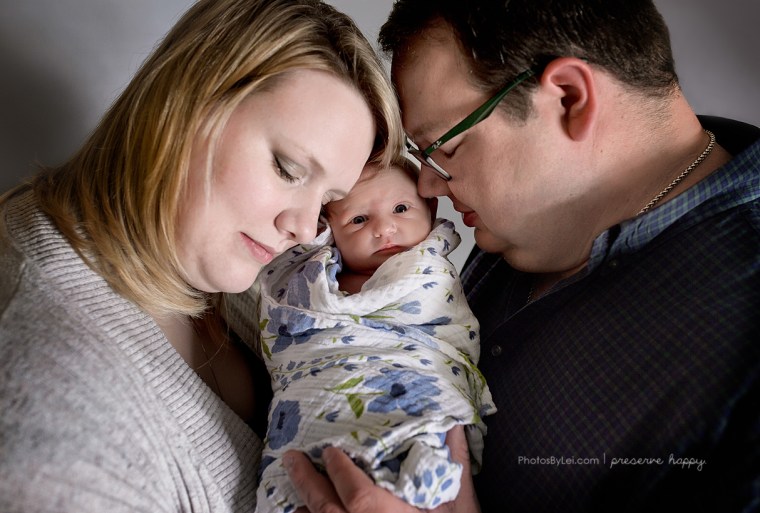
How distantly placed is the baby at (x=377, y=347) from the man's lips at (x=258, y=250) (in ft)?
0.54

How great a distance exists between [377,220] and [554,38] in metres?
0.64

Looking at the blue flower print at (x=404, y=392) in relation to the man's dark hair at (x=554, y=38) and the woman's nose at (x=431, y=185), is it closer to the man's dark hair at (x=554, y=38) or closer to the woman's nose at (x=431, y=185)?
the woman's nose at (x=431, y=185)

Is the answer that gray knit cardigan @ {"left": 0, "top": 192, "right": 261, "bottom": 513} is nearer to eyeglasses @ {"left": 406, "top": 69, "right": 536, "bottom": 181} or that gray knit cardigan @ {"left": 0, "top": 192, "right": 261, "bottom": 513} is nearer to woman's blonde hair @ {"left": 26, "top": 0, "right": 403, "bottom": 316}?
woman's blonde hair @ {"left": 26, "top": 0, "right": 403, "bottom": 316}

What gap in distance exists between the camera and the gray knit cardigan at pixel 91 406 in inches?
36.8

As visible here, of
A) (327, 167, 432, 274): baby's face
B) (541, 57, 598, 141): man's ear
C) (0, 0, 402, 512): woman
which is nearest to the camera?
(0, 0, 402, 512): woman

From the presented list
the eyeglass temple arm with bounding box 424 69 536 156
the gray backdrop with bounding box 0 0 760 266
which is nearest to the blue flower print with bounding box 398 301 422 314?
the eyeglass temple arm with bounding box 424 69 536 156

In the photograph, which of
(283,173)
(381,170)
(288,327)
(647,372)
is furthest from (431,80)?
(647,372)

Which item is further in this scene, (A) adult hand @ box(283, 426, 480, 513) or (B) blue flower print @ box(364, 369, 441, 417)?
(B) blue flower print @ box(364, 369, 441, 417)

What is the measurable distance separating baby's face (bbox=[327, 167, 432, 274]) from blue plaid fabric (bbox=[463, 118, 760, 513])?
1.25 feet

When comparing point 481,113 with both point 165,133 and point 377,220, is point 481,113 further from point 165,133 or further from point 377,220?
point 165,133

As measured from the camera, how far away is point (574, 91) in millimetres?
1459

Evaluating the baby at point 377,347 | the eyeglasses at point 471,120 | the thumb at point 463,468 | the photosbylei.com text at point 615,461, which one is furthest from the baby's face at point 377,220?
the photosbylei.com text at point 615,461

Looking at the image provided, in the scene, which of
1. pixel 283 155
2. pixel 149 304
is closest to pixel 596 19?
pixel 283 155

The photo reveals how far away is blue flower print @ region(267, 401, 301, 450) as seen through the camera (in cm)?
131
